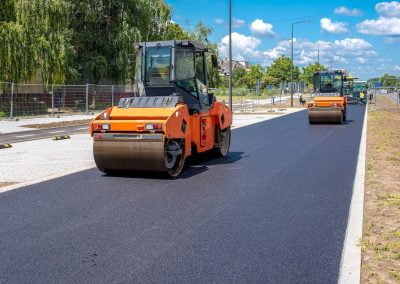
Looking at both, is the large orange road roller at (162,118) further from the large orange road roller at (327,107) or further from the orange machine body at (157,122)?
the large orange road roller at (327,107)

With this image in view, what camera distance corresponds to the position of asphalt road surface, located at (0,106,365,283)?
4.44 m

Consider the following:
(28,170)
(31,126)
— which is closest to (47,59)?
(31,126)

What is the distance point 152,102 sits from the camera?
941 cm

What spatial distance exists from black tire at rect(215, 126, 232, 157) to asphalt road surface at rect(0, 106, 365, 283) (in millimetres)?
1576

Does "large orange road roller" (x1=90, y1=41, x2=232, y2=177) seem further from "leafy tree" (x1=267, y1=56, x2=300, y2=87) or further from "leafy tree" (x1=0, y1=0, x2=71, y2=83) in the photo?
"leafy tree" (x1=267, y1=56, x2=300, y2=87)

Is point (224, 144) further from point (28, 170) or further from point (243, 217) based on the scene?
point (243, 217)

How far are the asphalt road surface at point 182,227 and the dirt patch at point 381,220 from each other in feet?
0.95

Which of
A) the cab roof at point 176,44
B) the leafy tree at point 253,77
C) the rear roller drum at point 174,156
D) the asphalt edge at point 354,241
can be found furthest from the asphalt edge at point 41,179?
the leafy tree at point 253,77

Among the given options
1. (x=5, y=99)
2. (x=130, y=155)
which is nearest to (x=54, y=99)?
(x=5, y=99)

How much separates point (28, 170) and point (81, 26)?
2710cm

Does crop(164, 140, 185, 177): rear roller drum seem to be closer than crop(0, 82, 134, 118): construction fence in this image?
Yes

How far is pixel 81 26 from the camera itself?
3509 centimetres

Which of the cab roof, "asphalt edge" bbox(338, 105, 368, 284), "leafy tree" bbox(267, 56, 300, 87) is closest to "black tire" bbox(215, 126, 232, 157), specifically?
the cab roof

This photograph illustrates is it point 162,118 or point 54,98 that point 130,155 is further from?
point 54,98
